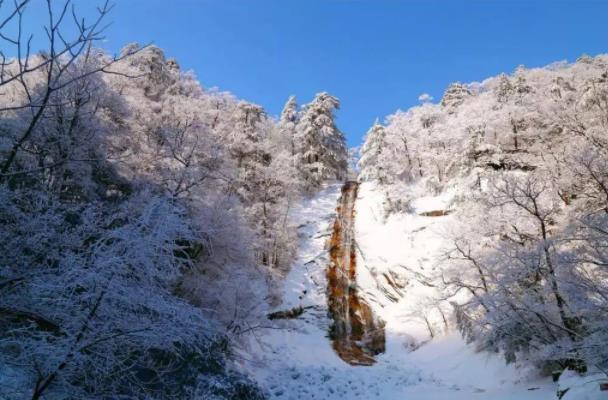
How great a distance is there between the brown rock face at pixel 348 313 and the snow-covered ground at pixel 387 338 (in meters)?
0.51

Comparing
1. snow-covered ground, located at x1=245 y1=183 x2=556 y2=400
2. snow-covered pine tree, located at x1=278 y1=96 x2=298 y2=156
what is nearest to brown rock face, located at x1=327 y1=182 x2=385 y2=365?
snow-covered ground, located at x1=245 y1=183 x2=556 y2=400

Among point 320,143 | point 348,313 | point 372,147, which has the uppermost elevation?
point 320,143

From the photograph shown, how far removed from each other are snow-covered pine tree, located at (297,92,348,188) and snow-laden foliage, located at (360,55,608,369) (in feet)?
12.5

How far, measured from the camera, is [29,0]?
191cm

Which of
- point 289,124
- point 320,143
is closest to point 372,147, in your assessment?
point 320,143

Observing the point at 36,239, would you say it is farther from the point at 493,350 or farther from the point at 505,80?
the point at 505,80

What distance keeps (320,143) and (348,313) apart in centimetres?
2261

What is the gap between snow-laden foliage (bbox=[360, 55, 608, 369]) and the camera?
836cm

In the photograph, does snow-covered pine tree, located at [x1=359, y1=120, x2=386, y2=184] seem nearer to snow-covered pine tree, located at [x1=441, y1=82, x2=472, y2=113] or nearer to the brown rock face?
the brown rock face

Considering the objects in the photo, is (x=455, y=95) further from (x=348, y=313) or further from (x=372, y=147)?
(x=348, y=313)

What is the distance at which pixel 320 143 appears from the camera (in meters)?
38.9

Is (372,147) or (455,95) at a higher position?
(455,95)

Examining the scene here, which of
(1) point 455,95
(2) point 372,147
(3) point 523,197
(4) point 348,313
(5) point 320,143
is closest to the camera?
(3) point 523,197

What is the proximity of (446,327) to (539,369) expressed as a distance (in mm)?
7578
